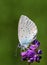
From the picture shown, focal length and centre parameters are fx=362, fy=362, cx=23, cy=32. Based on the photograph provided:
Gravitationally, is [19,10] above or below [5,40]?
above

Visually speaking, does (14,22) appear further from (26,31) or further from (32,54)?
(32,54)

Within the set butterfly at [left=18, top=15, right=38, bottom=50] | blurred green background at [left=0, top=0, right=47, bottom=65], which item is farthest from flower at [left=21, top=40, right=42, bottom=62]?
blurred green background at [left=0, top=0, right=47, bottom=65]

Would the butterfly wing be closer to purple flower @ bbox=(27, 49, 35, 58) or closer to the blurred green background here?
purple flower @ bbox=(27, 49, 35, 58)

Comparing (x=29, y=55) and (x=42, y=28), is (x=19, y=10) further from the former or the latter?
(x=29, y=55)

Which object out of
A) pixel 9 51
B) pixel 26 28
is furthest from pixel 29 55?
pixel 9 51

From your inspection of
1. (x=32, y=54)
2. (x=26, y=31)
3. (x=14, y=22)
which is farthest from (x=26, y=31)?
(x=14, y=22)

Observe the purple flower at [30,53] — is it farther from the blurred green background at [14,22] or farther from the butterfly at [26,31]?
the blurred green background at [14,22]

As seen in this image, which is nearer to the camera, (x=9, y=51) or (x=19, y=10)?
(x=9, y=51)
